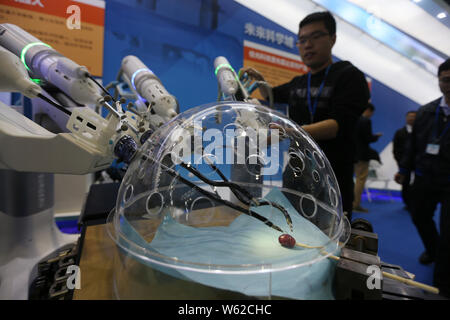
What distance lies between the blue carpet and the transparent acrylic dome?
23.2 inches

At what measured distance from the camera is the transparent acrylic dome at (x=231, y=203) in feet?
1.37

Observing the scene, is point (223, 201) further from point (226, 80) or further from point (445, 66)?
point (445, 66)

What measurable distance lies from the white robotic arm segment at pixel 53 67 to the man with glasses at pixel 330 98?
2.85 feet

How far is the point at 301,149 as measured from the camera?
26.5 inches

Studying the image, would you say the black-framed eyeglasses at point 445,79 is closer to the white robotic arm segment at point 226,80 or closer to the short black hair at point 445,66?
the short black hair at point 445,66

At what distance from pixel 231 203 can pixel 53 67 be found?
2.48 ft

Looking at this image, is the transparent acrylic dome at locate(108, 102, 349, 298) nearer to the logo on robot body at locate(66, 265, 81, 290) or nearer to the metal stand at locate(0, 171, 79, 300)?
the logo on robot body at locate(66, 265, 81, 290)

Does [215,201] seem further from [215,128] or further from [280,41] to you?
[280,41]

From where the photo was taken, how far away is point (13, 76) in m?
0.58

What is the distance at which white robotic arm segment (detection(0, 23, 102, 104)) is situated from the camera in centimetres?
77

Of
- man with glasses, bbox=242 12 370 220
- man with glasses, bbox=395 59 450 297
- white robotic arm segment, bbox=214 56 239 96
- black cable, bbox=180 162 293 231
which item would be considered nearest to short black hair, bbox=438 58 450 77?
man with glasses, bbox=395 59 450 297

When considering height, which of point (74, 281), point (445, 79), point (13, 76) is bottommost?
point (74, 281)

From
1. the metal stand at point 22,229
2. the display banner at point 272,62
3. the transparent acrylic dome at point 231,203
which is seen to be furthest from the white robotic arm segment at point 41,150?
the display banner at point 272,62

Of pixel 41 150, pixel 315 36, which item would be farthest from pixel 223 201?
pixel 315 36
